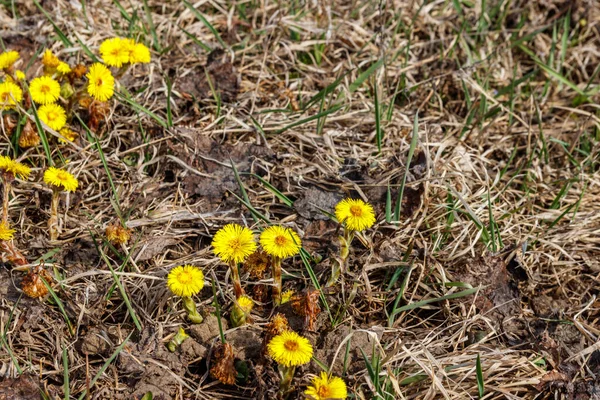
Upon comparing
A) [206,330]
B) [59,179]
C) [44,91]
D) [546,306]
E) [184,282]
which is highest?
[44,91]

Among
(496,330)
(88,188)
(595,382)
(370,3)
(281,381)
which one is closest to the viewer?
(281,381)

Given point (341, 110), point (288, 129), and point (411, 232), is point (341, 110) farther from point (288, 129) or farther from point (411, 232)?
point (411, 232)

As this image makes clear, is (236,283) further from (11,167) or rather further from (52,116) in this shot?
(52,116)

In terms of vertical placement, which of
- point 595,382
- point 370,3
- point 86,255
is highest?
point 370,3

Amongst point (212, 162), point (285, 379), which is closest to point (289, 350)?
point (285, 379)

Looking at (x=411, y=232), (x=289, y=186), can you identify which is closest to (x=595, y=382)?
(x=411, y=232)

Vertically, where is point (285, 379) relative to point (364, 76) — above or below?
below

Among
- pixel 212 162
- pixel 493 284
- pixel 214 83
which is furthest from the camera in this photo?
pixel 214 83
